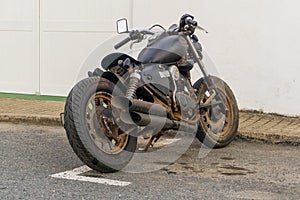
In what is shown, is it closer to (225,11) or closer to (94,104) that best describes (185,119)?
(94,104)

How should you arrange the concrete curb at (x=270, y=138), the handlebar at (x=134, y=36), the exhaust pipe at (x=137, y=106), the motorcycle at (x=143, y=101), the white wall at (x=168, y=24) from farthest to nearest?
1. the white wall at (x=168, y=24)
2. the concrete curb at (x=270, y=138)
3. the handlebar at (x=134, y=36)
4. the exhaust pipe at (x=137, y=106)
5. the motorcycle at (x=143, y=101)

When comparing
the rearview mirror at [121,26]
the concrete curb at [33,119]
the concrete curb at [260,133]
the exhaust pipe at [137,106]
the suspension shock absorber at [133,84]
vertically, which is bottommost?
the concrete curb at [33,119]

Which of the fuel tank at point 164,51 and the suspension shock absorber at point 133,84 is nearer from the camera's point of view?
the suspension shock absorber at point 133,84

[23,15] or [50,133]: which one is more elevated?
[23,15]

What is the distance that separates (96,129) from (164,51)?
44.6 inches

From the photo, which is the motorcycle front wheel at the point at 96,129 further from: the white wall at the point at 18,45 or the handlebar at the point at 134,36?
the white wall at the point at 18,45

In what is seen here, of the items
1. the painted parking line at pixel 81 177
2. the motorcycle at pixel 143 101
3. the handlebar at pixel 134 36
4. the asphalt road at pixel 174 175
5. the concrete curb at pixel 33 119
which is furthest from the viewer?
the concrete curb at pixel 33 119

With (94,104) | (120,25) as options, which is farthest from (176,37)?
(94,104)

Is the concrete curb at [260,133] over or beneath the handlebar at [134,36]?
beneath

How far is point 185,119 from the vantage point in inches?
241

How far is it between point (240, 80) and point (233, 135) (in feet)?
6.18

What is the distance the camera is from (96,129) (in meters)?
5.40

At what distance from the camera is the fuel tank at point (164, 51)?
19.5 ft

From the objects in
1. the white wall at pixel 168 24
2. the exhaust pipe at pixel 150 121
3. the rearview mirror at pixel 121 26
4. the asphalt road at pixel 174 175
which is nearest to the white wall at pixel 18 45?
the white wall at pixel 168 24
